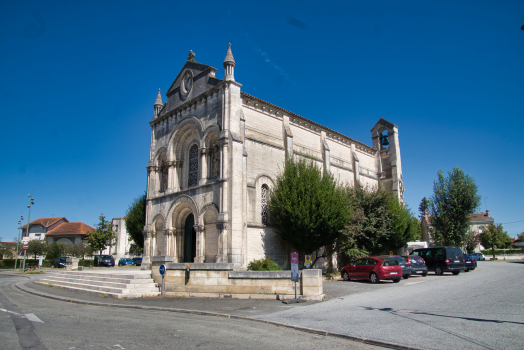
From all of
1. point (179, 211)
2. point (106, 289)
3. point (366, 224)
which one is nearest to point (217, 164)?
point (179, 211)

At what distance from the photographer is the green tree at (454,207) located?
36.8 metres

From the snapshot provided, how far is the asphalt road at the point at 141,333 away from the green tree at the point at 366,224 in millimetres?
16328

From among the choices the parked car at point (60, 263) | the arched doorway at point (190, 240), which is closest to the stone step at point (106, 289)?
the arched doorway at point (190, 240)

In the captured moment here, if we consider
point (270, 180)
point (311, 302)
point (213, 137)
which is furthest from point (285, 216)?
point (311, 302)

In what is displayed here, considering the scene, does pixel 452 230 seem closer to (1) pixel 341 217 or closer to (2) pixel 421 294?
(1) pixel 341 217

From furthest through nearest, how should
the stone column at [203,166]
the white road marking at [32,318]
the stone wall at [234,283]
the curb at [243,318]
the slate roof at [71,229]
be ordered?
the slate roof at [71,229], the stone column at [203,166], the stone wall at [234,283], the white road marking at [32,318], the curb at [243,318]

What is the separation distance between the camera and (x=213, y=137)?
22141 millimetres

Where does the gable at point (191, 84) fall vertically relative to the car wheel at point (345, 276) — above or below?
above

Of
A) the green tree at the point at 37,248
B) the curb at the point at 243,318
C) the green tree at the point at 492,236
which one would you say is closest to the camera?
the curb at the point at 243,318

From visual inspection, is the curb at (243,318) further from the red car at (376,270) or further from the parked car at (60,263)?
the parked car at (60,263)

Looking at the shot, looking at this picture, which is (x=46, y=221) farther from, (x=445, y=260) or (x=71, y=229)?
(x=445, y=260)

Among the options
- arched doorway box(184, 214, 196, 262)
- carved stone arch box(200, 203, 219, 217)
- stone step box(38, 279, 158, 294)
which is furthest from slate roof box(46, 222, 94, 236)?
carved stone arch box(200, 203, 219, 217)

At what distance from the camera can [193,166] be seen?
79.2 feet

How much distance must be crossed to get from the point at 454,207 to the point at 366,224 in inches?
661
